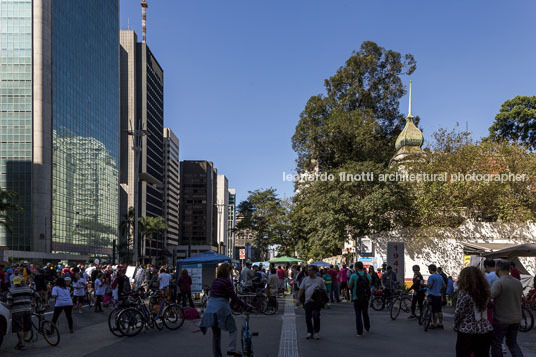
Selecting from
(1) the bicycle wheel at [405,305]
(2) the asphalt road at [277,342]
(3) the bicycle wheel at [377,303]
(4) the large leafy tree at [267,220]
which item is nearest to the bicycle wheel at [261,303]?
(2) the asphalt road at [277,342]

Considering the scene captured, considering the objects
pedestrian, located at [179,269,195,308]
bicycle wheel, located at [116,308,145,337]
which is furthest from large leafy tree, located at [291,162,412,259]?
bicycle wheel, located at [116,308,145,337]

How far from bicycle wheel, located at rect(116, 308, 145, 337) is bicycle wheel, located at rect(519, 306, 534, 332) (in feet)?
31.8

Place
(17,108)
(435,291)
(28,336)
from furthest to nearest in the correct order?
(17,108)
(435,291)
(28,336)

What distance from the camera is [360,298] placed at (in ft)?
41.0

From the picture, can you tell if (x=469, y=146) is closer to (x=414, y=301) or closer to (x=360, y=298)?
(x=414, y=301)

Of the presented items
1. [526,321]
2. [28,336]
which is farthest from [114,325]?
[526,321]

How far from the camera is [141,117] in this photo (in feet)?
429

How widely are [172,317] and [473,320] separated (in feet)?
32.5

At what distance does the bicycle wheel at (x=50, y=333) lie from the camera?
1170 cm

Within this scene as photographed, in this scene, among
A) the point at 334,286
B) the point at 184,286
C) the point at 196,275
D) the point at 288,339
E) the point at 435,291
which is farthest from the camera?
the point at 334,286

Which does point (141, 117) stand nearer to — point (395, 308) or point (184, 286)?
point (184, 286)

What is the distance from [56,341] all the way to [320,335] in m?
6.07

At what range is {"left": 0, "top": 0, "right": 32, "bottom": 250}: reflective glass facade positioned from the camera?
7100cm

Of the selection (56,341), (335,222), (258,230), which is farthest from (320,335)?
(258,230)
